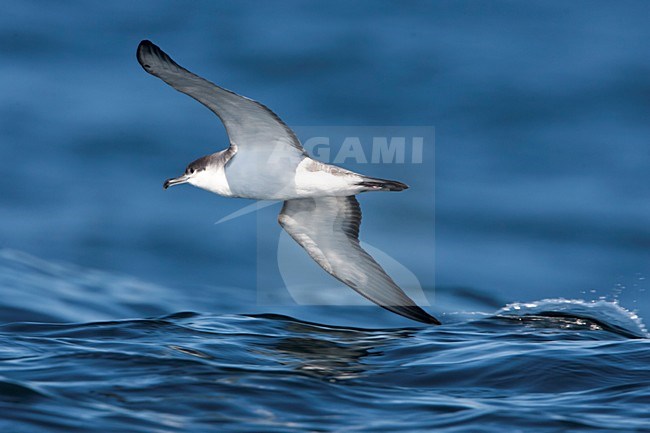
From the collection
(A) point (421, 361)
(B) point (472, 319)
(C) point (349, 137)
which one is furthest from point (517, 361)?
(C) point (349, 137)

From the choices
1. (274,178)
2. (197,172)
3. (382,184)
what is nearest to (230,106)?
(274,178)

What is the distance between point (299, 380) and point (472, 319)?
2.88m

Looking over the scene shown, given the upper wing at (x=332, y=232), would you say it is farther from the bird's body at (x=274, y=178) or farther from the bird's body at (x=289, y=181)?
the bird's body at (x=274, y=178)

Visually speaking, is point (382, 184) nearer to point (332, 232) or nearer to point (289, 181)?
point (289, 181)

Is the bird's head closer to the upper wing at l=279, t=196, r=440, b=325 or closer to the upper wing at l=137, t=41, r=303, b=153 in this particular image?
the upper wing at l=137, t=41, r=303, b=153

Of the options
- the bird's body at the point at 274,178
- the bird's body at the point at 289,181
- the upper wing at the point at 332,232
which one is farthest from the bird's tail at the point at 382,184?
the upper wing at the point at 332,232

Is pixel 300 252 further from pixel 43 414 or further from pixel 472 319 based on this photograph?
pixel 43 414

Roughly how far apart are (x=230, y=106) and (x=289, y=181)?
813 mm

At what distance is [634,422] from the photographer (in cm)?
647

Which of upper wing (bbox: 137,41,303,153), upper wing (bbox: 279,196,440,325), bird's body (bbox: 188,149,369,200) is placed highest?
upper wing (bbox: 137,41,303,153)

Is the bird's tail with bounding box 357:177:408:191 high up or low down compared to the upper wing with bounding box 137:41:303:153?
down

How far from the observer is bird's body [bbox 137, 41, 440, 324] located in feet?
25.9

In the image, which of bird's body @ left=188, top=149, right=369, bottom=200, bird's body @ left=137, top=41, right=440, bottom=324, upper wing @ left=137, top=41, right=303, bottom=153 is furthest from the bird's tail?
upper wing @ left=137, top=41, right=303, bottom=153

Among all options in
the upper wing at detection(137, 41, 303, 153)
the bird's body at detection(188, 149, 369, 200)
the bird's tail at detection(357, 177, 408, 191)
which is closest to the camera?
the upper wing at detection(137, 41, 303, 153)
